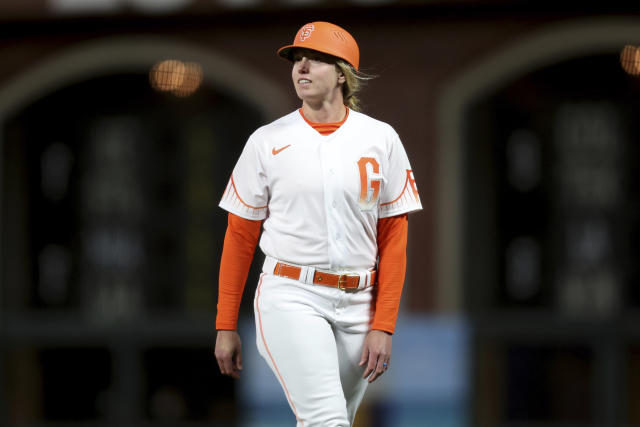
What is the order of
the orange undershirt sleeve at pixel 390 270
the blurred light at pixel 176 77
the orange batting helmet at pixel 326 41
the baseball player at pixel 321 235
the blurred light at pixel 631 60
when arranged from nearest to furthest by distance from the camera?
the orange batting helmet at pixel 326 41
the baseball player at pixel 321 235
the orange undershirt sleeve at pixel 390 270
the blurred light at pixel 631 60
the blurred light at pixel 176 77

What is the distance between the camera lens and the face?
3.00 meters

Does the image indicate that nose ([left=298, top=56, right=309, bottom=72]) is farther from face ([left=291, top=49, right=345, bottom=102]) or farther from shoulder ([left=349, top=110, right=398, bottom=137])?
shoulder ([left=349, top=110, right=398, bottom=137])

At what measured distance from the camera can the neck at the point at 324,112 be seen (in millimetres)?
3119

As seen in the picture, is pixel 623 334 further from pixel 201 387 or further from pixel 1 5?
pixel 1 5

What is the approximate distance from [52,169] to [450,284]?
345 centimetres

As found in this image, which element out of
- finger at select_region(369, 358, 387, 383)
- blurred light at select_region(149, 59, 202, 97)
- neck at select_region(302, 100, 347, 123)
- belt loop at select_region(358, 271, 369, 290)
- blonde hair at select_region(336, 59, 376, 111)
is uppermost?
blurred light at select_region(149, 59, 202, 97)

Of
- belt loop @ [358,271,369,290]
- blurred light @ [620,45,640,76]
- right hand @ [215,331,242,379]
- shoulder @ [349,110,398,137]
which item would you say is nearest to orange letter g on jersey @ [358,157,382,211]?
shoulder @ [349,110,398,137]

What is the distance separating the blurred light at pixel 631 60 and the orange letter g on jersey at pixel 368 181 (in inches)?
196

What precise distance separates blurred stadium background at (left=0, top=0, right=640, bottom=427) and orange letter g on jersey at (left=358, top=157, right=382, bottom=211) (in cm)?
425

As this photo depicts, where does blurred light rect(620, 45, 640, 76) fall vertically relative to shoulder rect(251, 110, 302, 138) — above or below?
above

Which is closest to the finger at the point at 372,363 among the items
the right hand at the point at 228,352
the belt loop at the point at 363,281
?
→ the belt loop at the point at 363,281

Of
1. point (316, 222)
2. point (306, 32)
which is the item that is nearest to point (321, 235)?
point (316, 222)

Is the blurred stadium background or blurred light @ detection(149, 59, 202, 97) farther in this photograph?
blurred light @ detection(149, 59, 202, 97)

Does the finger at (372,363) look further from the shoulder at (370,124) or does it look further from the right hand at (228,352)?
the shoulder at (370,124)
